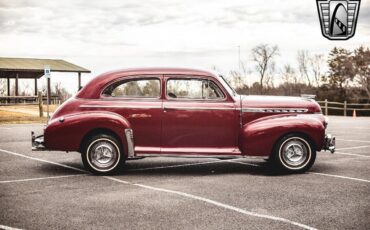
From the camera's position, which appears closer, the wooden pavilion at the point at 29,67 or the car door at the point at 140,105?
the car door at the point at 140,105

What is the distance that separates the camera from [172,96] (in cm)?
784

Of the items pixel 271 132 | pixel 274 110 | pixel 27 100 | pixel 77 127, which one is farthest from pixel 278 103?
pixel 27 100

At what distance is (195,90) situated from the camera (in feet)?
25.8

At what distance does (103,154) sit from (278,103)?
124 inches

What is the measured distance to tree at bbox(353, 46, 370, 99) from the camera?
41.0 meters

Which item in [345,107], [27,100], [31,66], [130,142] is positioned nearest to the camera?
[130,142]

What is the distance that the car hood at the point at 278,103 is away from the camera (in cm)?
790

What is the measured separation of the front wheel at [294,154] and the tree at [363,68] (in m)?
35.2

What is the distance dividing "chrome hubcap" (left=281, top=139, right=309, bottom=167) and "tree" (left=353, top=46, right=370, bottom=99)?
35239 mm

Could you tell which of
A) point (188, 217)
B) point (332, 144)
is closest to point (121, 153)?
point (188, 217)

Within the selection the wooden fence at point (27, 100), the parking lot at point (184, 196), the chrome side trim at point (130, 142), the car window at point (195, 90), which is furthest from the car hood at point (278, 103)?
the wooden fence at point (27, 100)

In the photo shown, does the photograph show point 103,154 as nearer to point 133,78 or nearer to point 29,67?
point 133,78

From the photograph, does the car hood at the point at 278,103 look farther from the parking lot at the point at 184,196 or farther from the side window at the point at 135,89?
the side window at the point at 135,89

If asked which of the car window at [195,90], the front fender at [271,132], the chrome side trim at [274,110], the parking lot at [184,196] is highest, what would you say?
the car window at [195,90]
